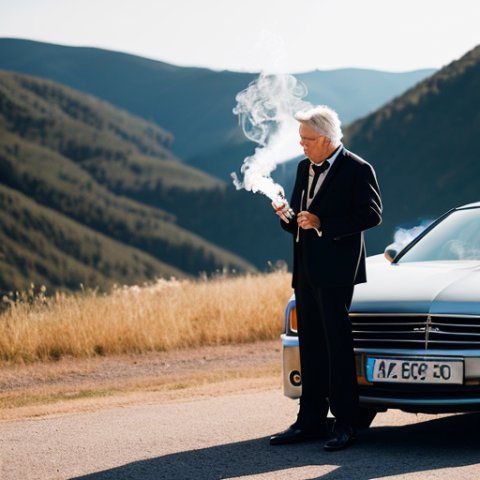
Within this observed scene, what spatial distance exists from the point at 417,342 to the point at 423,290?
368 millimetres

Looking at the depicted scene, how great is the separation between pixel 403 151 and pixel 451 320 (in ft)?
331

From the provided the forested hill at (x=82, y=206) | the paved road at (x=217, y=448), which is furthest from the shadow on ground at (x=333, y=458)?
the forested hill at (x=82, y=206)

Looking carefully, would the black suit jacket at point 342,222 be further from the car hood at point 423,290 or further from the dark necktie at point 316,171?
the car hood at point 423,290

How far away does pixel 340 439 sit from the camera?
6.28m

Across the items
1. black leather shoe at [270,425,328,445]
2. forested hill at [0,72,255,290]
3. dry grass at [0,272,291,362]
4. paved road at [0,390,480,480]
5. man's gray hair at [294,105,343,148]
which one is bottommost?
paved road at [0,390,480,480]

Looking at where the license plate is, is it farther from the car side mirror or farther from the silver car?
the car side mirror

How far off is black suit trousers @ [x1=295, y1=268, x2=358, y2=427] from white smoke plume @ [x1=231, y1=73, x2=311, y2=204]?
2.09 ft

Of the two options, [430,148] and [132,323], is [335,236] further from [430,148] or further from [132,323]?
[430,148]

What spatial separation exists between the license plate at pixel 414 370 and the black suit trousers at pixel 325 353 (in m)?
0.13

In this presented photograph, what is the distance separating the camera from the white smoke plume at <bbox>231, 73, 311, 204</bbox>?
643 cm

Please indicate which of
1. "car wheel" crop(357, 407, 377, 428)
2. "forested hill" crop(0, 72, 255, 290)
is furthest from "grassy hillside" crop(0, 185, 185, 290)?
"car wheel" crop(357, 407, 377, 428)

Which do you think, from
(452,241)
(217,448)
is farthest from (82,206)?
(217,448)

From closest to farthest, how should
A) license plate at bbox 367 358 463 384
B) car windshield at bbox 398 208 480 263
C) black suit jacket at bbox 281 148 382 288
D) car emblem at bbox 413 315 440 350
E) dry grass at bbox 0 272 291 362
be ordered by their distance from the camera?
license plate at bbox 367 358 463 384 → car emblem at bbox 413 315 440 350 → black suit jacket at bbox 281 148 382 288 → car windshield at bbox 398 208 480 263 → dry grass at bbox 0 272 291 362

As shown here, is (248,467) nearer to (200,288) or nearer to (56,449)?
(56,449)
